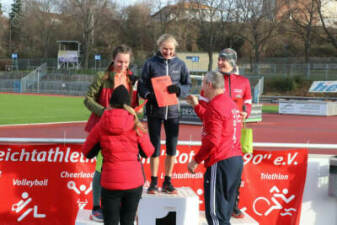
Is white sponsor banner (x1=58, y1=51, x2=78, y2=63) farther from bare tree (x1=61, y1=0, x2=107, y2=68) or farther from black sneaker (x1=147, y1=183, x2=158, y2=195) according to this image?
black sneaker (x1=147, y1=183, x2=158, y2=195)

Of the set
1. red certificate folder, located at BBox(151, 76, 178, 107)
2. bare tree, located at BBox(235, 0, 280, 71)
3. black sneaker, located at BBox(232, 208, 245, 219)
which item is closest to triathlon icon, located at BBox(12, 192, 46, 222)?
red certificate folder, located at BBox(151, 76, 178, 107)

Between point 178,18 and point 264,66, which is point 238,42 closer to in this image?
point 178,18

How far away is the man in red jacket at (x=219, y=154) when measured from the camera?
4156 millimetres

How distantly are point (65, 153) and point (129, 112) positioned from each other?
1.78m

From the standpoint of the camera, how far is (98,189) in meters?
4.99

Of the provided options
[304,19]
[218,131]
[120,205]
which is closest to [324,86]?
[218,131]

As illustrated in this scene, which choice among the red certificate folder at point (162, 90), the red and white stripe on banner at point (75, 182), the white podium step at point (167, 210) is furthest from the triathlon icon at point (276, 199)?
the red certificate folder at point (162, 90)

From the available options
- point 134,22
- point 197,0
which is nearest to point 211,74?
point 197,0

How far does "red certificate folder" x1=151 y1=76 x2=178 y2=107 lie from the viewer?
5027 millimetres

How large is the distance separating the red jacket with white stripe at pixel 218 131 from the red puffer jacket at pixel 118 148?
660mm

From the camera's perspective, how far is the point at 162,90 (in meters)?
5.04

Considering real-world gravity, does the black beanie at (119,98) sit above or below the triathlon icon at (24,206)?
above

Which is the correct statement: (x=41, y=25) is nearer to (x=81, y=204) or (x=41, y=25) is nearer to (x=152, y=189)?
(x=81, y=204)

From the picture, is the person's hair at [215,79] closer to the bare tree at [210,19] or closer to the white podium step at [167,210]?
the white podium step at [167,210]
